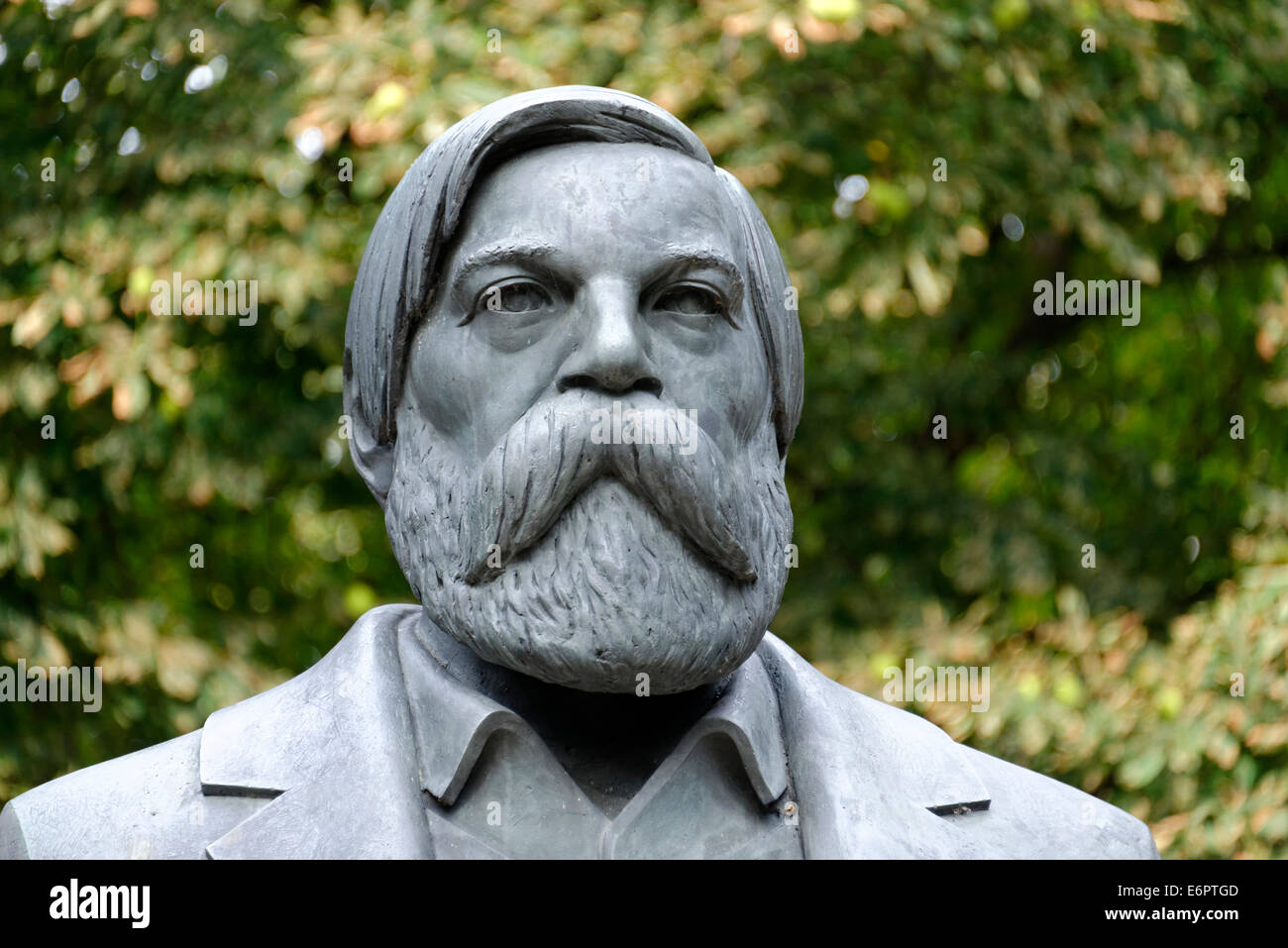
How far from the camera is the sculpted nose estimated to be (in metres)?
2.81

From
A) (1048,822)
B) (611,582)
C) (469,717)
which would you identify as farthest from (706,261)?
(1048,822)

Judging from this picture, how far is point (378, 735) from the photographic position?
2.94 metres

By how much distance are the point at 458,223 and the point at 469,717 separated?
0.81 m

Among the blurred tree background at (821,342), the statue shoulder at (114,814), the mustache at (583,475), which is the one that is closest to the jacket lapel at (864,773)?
the mustache at (583,475)

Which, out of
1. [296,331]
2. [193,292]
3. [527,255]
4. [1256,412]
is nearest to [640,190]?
[527,255]

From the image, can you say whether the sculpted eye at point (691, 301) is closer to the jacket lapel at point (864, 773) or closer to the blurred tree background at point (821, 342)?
the jacket lapel at point (864, 773)

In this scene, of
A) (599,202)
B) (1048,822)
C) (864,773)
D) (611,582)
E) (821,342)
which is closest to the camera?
(611,582)

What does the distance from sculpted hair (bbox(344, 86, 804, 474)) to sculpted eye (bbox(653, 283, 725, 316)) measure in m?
0.13

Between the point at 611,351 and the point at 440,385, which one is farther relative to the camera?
the point at 440,385

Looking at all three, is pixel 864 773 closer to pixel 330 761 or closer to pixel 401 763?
pixel 401 763

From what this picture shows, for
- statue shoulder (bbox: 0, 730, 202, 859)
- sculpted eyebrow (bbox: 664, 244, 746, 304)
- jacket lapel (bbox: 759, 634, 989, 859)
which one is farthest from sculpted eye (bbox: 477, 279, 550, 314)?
statue shoulder (bbox: 0, 730, 202, 859)

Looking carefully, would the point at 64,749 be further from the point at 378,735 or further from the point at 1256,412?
the point at 1256,412

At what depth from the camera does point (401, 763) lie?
9.52 ft

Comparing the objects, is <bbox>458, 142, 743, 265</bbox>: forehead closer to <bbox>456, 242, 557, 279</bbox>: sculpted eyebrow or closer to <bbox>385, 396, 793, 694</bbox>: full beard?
<bbox>456, 242, 557, 279</bbox>: sculpted eyebrow
